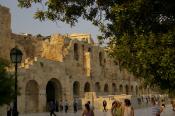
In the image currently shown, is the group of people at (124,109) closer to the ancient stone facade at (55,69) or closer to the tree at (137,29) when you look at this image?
the tree at (137,29)

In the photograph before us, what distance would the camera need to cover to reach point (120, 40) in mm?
10328

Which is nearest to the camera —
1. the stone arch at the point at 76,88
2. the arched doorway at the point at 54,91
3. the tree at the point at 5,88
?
the tree at the point at 5,88

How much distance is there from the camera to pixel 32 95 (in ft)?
116

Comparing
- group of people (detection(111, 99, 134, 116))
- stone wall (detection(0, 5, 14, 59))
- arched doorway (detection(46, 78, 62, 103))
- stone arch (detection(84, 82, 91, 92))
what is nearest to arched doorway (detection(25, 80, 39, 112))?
arched doorway (detection(46, 78, 62, 103))

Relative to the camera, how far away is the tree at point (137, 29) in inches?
364

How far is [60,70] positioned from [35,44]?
8164 mm

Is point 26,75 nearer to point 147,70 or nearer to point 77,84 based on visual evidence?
point 77,84

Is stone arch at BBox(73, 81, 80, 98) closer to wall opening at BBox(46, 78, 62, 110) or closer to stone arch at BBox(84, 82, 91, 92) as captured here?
stone arch at BBox(84, 82, 91, 92)

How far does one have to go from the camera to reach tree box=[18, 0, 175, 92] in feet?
30.3

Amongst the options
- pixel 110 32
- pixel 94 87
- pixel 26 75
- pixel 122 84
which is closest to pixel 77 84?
pixel 94 87

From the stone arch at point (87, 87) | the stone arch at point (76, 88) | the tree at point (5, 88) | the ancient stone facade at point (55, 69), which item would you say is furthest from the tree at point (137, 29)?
the stone arch at point (87, 87)

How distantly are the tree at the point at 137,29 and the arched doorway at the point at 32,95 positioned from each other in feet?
79.8

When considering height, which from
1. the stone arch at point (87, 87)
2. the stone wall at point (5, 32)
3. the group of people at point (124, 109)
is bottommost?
the group of people at point (124, 109)

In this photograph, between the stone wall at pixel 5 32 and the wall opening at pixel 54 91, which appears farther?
the wall opening at pixel 54 91
